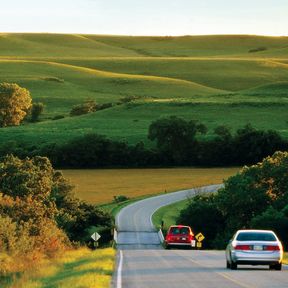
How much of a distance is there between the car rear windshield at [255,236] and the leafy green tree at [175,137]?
10861 centimetres

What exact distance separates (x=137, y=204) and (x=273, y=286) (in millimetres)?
78460

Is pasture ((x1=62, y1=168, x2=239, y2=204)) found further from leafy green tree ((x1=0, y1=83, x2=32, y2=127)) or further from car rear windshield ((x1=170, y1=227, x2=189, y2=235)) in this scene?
leafy green tree ((x1=0, y1=83, x2=32, y2=127))

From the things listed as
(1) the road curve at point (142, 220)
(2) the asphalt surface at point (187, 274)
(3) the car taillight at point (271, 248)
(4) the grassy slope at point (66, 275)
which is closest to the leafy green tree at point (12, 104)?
(1) the road curve at point (142, 220)

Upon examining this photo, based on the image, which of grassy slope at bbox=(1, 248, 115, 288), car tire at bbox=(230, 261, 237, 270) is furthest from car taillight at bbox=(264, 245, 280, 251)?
grassy slope at bbox=(1, 248, 115, 288)

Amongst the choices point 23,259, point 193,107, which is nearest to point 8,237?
point 23,259

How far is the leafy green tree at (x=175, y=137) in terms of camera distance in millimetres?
146250

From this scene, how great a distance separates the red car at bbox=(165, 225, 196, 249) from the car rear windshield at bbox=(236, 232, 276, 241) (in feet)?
96.6

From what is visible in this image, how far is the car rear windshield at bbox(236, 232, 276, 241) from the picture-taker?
36.0m

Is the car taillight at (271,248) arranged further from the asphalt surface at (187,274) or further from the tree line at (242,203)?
the tree line at (242,203)

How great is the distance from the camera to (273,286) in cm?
2792

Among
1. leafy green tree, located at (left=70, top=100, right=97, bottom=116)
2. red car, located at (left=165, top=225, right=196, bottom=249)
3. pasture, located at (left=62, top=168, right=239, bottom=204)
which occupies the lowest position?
pasture, located at (left=62, top=168, right=239, bottom=204)

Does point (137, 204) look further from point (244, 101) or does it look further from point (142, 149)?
point (244, 101)

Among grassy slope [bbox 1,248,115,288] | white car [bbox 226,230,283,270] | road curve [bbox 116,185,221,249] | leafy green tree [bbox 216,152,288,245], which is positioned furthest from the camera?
road curve [bbox 116,185,221,249]

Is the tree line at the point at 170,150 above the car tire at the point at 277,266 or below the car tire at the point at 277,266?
below
